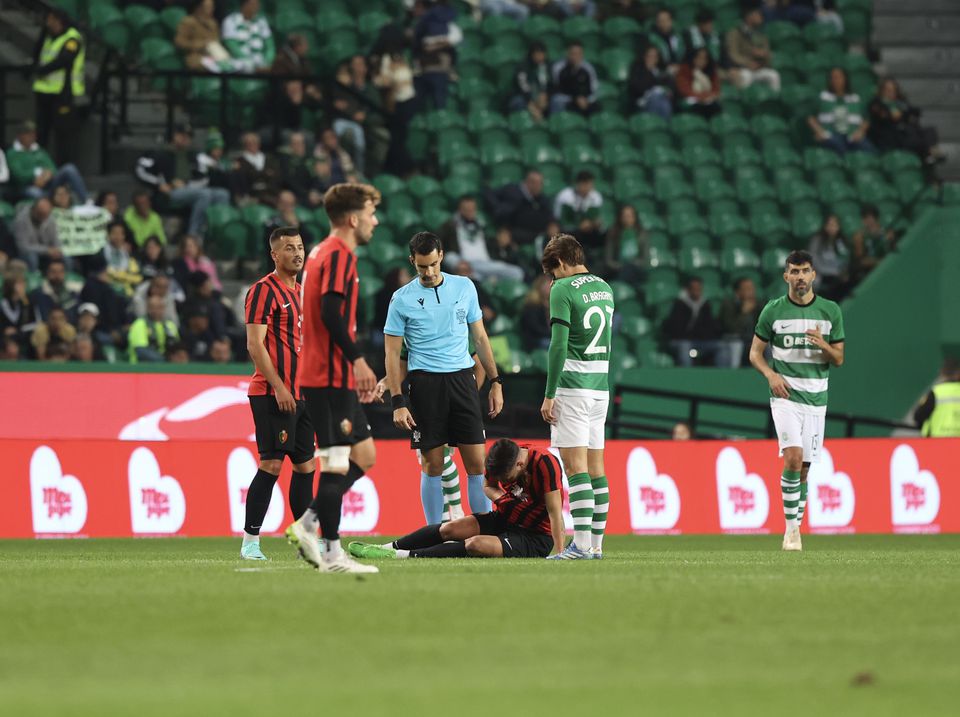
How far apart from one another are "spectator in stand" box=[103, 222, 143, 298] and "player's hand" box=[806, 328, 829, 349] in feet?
30.6

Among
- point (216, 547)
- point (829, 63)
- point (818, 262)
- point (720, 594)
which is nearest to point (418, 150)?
point (818, 262)

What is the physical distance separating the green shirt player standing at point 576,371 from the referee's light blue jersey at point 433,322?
864 mm

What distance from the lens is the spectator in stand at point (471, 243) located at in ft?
73.0

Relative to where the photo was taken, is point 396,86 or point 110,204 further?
point 396,86

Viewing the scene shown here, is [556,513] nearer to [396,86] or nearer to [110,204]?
[110,204]

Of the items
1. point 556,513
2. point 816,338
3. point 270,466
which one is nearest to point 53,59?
point 270,466

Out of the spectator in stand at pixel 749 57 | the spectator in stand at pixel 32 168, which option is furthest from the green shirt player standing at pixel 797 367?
the spectator in stand at pixel 749 57

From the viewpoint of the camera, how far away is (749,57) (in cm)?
2789

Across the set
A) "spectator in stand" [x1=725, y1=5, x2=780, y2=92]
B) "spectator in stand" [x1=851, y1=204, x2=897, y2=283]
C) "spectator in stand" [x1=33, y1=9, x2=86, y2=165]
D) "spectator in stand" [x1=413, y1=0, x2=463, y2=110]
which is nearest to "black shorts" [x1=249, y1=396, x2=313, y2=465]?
"spectator in stand" [x1=33, y1=9, x2=86, y2=165]

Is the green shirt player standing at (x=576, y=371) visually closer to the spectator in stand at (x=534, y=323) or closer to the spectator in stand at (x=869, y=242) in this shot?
the spectator in stand at (x=534, y=323)

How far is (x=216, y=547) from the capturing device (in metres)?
14.6

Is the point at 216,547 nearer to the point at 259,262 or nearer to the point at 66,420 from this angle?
the point at 66,420

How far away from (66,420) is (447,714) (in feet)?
47.1

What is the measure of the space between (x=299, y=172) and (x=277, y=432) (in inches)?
445
